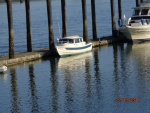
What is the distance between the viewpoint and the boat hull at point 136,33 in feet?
232

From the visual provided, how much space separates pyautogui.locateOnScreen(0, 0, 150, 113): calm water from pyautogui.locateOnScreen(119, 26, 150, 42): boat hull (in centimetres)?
292

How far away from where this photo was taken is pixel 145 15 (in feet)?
240

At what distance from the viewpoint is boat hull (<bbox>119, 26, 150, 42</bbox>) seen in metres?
70.8

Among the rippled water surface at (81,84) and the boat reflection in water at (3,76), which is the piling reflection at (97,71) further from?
the boat reflection in water at (3,76)

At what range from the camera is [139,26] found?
71.1 meters

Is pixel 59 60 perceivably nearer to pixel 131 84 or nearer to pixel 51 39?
pixel 51 39

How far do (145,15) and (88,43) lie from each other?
1173cm

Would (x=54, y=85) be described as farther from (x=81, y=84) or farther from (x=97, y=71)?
(x=97, y=71)

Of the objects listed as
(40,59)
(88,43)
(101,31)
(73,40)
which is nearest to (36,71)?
(40,59)

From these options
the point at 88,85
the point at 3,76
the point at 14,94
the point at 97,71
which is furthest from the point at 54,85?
the point at 97,71

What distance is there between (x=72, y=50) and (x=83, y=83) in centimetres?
1502
